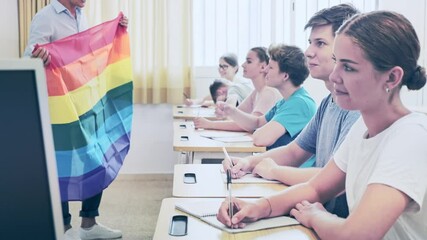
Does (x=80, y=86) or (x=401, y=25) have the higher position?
(x=401, y=25)

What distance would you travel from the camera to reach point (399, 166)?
126cm

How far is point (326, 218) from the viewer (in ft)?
4.62

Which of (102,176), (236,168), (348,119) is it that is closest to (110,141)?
(102,176)

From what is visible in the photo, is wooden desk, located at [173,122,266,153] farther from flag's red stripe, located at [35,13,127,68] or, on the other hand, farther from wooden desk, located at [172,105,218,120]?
wooden desk, located at [172,105,218,120]

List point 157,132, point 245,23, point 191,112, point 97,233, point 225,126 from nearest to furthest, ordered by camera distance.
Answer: point 97,233 → point 225,126 → point 191,112 → point 245,23 → point 157,132

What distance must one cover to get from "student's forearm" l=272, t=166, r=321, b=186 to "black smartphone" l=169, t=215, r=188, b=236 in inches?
21.3

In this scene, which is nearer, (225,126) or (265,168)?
(265,168)

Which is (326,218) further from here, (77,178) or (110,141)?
(110,141)

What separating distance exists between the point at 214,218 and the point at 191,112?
3147 millimetres

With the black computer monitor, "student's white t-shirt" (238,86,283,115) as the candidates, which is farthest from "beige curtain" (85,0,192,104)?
the black computer monitor

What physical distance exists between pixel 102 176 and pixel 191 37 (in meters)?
2.90

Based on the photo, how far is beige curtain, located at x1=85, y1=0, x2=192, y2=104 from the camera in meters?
5.34

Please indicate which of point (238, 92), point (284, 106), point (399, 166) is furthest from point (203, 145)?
point (238, 92)

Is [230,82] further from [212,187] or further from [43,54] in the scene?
[212,187]
